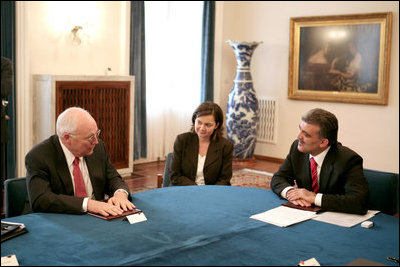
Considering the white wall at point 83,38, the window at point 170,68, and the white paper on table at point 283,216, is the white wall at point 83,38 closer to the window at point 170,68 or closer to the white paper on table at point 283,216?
the window at point 170,68

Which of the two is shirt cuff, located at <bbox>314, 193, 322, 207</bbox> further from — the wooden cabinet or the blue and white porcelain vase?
the blue and white porcelain vase

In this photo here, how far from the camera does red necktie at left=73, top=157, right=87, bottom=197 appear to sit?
297cm

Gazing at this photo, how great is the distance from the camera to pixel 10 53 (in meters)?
6.08

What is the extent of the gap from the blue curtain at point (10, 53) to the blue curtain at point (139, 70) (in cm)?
195

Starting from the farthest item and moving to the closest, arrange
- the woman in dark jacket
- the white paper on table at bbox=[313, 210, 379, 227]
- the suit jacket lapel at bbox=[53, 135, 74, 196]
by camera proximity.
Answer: the woman in dark jacket
the suit jacket lapel at bbox=[53, 135, 74, 196]
the white paper on table at bbox=[313, 210, 379, 227]

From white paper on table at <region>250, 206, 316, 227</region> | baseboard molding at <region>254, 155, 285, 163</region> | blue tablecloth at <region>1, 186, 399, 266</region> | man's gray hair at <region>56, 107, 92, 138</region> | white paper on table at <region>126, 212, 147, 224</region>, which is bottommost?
baseboard molding at <region>254, 155, 285, 163</region>

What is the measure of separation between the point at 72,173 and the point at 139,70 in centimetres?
488

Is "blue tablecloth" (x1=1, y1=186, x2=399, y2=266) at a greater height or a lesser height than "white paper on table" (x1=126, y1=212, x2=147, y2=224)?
lesser

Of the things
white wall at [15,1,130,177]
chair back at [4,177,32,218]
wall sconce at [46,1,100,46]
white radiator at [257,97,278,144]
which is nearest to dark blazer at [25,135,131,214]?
chair back at [4,177,32,218]

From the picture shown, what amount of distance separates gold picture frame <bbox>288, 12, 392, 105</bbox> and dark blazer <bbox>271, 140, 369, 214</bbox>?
4.74 metres

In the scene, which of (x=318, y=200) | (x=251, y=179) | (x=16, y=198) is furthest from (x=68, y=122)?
(x=251, y=179)

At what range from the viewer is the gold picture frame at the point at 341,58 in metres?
7.41

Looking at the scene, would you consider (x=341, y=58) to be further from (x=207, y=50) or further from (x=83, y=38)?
(x=83, y=38)

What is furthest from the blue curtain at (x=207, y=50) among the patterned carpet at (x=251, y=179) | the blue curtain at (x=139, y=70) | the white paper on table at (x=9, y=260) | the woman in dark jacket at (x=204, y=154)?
the white paper on table at (x=9, y=260)
